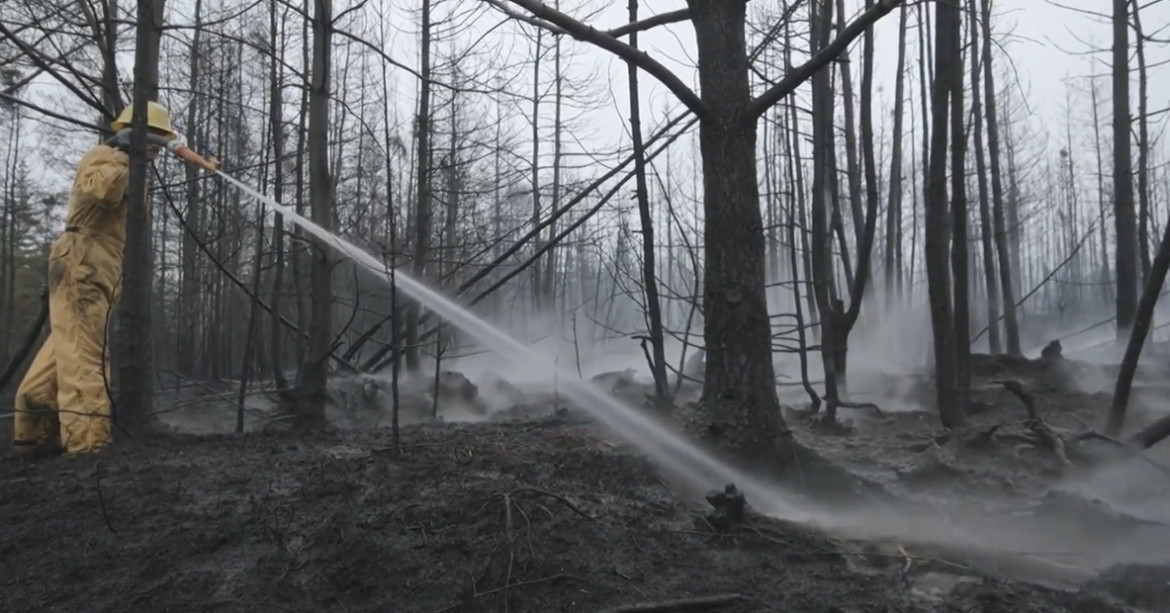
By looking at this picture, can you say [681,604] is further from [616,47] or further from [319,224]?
[319,224]

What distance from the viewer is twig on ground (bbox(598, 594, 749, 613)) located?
3271 mm

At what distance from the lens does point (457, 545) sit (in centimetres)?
385

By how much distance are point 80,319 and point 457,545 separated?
4.36 meters

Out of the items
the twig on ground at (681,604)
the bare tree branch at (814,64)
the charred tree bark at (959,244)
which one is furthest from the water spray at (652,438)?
the charred tree bark at (959,244)

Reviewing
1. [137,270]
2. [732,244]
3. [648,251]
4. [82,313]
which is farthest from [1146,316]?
[82,313]

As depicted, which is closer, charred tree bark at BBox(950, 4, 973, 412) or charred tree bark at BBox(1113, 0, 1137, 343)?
charred tree bark at BBox(950, 4, 973, 412)

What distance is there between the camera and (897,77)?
1400 centimetres

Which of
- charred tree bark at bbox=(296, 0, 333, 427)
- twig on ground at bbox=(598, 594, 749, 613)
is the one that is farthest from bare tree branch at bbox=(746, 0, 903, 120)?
charred tree bark at bbox=(296, 0, 333, 427)

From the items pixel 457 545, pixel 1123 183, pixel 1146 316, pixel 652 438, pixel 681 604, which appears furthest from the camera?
pixel 1123 183

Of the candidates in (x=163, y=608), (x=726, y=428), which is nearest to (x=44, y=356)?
(x=163, y=608)

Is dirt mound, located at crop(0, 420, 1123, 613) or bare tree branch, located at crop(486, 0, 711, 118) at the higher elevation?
bare tree branch, located at crop(486, 0, 711, 118)

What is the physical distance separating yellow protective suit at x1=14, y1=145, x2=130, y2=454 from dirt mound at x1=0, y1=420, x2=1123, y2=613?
125 centimetres

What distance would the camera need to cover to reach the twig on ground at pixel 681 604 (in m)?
3.27

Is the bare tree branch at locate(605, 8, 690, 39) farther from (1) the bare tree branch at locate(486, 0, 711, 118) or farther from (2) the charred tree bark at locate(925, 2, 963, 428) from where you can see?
(2) the charred tree bark at locate(925, 2, 963, 428)
